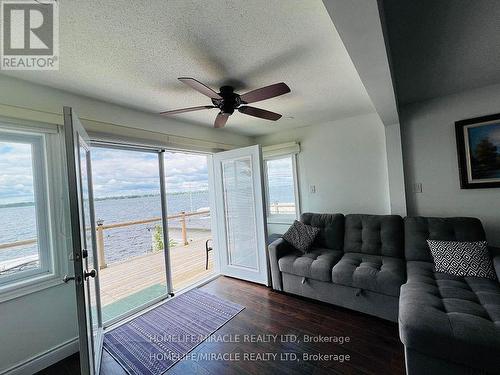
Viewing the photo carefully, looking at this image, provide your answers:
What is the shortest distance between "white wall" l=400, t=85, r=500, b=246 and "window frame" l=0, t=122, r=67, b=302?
387cm

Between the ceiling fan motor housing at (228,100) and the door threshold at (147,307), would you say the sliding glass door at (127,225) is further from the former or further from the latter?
the ceiling fan motor housing at (228,100)

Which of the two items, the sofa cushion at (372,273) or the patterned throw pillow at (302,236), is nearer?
the sofa cushion at (372,273)

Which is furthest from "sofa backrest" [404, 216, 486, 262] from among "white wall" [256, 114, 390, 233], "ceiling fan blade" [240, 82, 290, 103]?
"ceiling fan blade" [240, 82, 290, 103]

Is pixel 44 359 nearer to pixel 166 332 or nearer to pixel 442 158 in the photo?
pixel 166 332

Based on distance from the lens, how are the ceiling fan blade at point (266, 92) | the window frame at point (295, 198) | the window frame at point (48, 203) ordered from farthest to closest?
the window frame at point (295, 198) → the window frame at point (48, 203) → the ceiling fan blade at point (266, 92)

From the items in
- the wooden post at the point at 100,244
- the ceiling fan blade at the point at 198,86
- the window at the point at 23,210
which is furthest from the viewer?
the wooden post at the point at 100,244

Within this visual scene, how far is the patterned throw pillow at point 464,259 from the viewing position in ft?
6.10

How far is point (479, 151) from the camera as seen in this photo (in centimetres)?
244

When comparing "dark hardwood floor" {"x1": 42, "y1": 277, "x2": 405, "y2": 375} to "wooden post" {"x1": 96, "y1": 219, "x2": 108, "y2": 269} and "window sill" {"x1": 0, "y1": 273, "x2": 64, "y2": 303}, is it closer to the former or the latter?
"window sill" {"x1": 0, "y1": 273, "x2": 64, "y2": 303}

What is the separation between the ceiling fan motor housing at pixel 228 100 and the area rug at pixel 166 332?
209 centimetres

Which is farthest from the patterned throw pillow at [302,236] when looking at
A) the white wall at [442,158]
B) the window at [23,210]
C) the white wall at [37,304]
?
the window at [23,210]

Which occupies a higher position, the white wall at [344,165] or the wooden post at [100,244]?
the white wall at [344,165]

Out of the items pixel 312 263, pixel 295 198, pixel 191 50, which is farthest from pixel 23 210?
pixel 295 198

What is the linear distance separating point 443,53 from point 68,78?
117 inches
